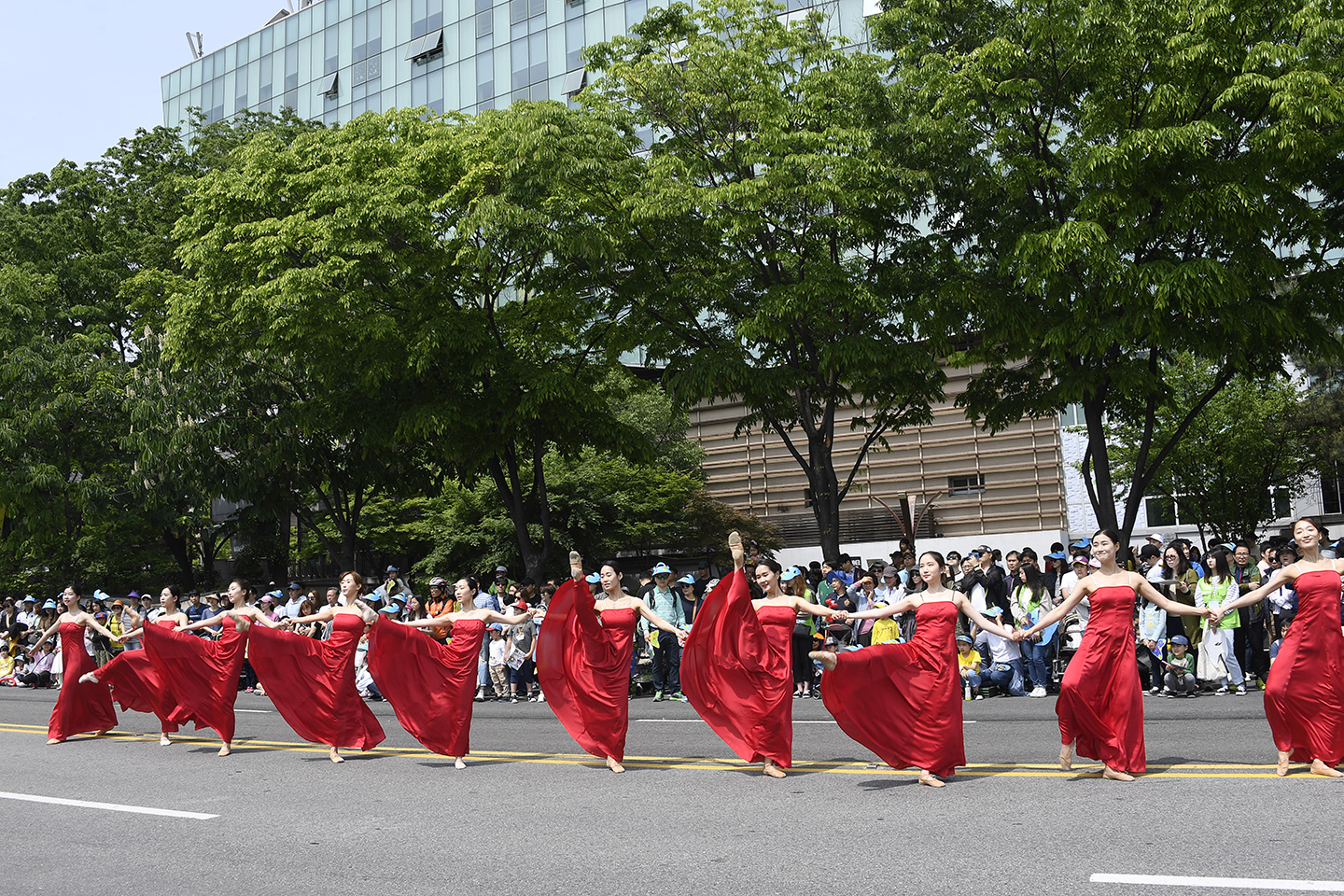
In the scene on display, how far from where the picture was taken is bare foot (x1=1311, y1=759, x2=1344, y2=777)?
7969mm

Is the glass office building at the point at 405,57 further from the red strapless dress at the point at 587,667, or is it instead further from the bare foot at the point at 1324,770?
the bare foot at the point at 1324,770

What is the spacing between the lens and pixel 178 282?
26484mm

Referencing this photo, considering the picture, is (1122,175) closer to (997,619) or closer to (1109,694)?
(997,619)

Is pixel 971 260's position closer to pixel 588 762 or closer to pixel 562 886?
pixel 588 762

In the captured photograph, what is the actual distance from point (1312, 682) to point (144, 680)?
39.1ft

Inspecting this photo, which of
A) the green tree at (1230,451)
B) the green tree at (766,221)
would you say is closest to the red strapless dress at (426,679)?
the green tree at (766,221)

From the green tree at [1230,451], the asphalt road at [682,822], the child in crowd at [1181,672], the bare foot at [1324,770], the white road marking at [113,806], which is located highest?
the green tree at [1230,451]

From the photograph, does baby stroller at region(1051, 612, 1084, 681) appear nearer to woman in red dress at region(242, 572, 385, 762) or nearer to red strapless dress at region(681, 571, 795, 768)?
red strapless dress at region(681, 571, 795, 768)

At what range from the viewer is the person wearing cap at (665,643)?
664 inches

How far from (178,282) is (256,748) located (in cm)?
1691

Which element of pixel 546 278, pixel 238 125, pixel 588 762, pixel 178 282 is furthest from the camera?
pixel 238 125

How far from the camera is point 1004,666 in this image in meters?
15.2

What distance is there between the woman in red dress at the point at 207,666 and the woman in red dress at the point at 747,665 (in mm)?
5299

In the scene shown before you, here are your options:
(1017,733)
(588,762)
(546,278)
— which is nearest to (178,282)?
(546,278)
